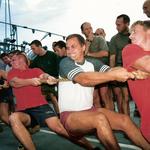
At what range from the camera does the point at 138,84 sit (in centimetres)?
305

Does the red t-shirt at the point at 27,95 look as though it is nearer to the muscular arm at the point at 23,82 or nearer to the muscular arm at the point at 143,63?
the muscular arm at the point at 23,82

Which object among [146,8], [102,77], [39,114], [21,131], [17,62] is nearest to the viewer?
[102,77]

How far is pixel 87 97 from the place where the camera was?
4.05m

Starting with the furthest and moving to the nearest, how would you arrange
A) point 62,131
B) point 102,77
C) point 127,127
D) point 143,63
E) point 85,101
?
point 62,131
point 85,101
point 127,127
point 102,77
point 143,63

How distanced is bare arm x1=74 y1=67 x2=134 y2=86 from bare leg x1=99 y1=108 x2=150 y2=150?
461mm

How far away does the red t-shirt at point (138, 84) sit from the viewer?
2.96m

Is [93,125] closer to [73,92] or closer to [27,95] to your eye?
[73,92]

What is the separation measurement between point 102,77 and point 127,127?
2.03ft

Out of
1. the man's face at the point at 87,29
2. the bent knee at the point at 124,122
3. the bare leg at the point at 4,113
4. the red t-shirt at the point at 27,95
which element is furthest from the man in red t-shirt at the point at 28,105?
the man's face at the point at 87,29

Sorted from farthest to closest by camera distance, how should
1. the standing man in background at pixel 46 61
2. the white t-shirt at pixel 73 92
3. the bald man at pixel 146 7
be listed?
1. the standing man in background at pixel 46 61
2. the bald man at pixel 146 7
3. the white t-shirt at pixel 73 92

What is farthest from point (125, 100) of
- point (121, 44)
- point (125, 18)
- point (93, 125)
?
point (93, 125)

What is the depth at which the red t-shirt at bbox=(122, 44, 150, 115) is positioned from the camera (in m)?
2.96

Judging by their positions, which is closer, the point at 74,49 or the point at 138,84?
the point at 138,84

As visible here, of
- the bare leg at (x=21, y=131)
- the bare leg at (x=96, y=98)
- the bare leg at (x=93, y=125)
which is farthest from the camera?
the bare leg at (x=96, y=98)
